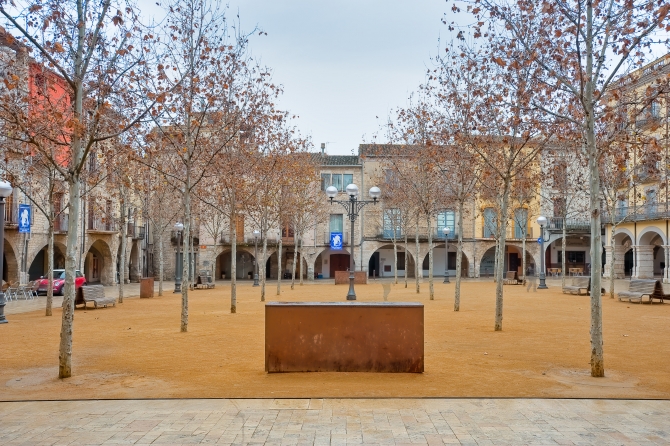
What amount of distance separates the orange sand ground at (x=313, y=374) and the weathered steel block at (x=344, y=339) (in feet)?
0.58

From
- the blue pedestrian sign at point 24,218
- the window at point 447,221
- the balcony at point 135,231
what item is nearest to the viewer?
the blue pedestrian sign at point 24,218

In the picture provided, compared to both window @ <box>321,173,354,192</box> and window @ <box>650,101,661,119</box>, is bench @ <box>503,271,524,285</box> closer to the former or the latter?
window @ <box>650,101,661,119</box>

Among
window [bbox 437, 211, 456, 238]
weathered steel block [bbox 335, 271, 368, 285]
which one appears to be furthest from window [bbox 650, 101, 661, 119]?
window [bbox 437, 211, 456, 238]

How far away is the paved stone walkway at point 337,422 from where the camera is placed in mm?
5246

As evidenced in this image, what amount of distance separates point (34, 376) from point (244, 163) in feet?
41.3

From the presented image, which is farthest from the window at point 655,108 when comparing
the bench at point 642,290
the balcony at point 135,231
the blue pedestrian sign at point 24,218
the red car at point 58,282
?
the balcony at point 135,231

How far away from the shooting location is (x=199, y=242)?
150 feet

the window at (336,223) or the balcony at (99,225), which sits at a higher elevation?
the window at (336,223)

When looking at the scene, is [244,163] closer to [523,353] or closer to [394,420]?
[523,353]

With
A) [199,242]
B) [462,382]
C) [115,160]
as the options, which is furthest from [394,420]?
[199,242]

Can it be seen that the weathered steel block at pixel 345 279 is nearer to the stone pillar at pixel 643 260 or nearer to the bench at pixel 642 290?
the bench at pixel 642 290

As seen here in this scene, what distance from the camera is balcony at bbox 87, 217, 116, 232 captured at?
1402 inches

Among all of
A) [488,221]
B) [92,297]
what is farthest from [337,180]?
[92,297]

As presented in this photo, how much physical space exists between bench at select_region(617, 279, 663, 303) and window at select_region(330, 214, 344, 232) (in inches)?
1100
